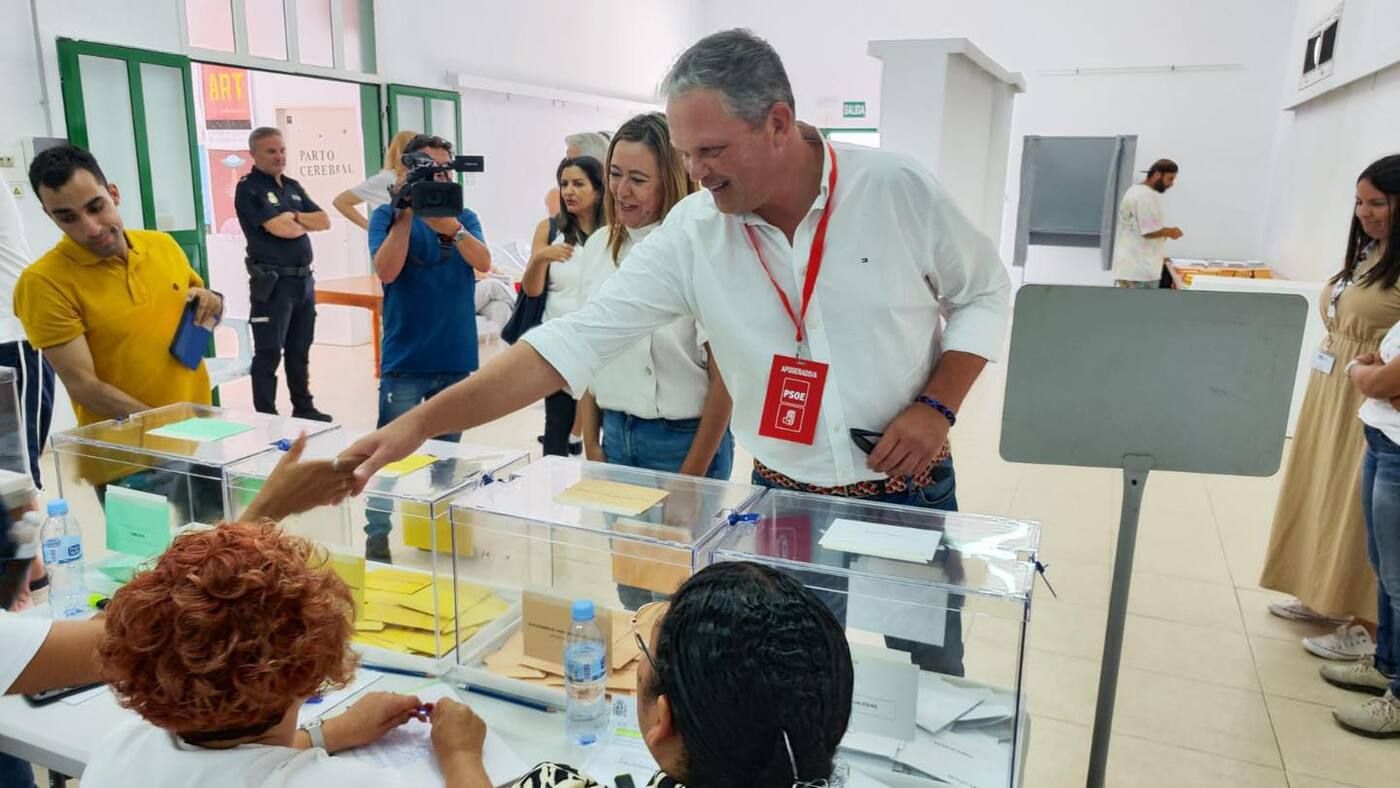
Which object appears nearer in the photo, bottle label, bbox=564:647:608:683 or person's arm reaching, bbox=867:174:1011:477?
bottle label, bbox=564:647:608:683

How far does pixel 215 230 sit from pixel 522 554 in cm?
743

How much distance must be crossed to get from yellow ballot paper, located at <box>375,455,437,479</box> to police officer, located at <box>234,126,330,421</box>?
12.3 feet

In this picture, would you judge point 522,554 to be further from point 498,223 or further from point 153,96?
point 498,223

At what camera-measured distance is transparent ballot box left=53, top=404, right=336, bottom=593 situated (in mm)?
1594

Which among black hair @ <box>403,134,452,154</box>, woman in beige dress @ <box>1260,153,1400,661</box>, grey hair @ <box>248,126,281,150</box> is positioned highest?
grey hair @ <box>248,126,281,150</box>

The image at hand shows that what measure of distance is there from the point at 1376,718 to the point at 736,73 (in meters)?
2.35

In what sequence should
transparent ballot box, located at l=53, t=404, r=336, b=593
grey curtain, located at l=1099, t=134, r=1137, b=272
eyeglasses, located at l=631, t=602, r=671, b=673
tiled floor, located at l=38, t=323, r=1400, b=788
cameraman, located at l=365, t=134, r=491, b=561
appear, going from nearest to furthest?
eyeglasses, located at l=631, t=602, r=671, b=673
transparent ballot box, located at l=53, t=404, r=336, b=593
tiled floor, located at l=38, t=323, r=1400, b=788
cameraman, located at l=365, t=134, r=491, b=561
grey curtain, located at l=1099, t=134, r=1137, b=272

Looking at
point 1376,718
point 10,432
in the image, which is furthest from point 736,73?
point 1376,718

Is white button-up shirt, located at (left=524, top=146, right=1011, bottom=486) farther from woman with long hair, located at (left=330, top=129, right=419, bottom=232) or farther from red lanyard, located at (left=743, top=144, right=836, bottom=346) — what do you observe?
woman with long hair, located at (left=330, top=129, right=419, bottom=232)

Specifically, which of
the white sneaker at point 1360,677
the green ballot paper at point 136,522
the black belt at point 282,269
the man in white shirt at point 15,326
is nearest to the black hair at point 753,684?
the green ballot paper at point 136,522

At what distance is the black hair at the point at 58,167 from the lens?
208cm

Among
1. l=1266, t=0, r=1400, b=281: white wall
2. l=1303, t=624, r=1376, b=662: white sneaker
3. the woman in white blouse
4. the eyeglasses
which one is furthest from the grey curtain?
the eyeglasses

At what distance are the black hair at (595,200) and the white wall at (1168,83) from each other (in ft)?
28.0

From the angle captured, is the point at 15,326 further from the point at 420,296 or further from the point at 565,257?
the point at 565,257
